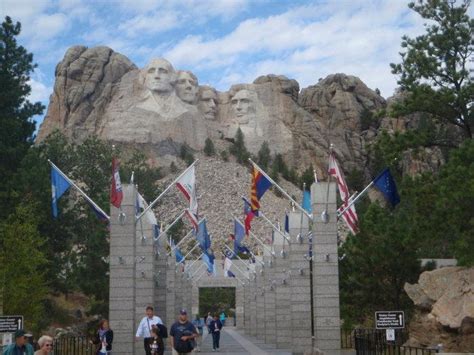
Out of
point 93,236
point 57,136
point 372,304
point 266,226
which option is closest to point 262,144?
point 266,226

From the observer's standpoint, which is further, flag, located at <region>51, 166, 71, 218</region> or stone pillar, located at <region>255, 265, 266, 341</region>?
stone pillar, located at <region>255, 265, 266, 341</region>

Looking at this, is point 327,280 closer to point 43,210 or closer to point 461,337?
point 461,337

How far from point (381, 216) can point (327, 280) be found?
684 centimetres

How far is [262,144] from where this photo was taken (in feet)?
424

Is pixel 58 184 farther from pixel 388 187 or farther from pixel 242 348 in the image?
pixel 242 348

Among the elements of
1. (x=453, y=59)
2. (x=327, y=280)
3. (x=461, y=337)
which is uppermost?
(x=453, y=59)

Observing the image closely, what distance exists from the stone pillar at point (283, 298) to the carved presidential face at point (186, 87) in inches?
3731

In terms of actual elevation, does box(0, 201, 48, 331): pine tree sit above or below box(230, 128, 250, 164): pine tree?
below

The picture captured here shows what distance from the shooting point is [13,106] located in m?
42.9

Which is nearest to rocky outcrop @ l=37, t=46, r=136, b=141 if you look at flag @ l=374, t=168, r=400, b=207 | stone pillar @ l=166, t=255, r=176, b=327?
stone pillar @ l=166, t=255, r=176, b=327

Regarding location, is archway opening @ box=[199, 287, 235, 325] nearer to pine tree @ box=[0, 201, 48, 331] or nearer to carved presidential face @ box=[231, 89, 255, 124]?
carved presidential face @ box=[231, 89, 255, 124]

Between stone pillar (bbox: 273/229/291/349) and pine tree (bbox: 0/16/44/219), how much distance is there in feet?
46.3

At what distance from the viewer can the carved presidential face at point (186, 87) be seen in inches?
5030

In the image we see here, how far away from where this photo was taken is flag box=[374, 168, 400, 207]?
2438 cm
